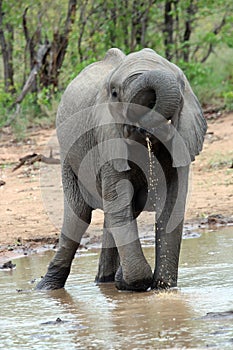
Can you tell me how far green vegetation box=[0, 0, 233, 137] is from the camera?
→ 1670 cm

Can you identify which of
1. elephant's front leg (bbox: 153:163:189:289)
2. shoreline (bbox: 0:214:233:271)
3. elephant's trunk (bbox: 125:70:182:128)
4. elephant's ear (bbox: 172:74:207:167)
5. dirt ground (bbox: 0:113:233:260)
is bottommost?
dirt ground (bbox: 0:113:233:260)

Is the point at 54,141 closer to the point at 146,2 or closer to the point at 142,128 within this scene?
the point at 146,2

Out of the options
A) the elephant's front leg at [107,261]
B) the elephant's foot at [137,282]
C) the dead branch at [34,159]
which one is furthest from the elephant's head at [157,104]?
the dead branch at [34,159]

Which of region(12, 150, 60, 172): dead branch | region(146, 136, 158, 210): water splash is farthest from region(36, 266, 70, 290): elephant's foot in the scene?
region(12, 150, 60, 172): dead branch

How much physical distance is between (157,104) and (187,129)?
60cm

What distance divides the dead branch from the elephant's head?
6.63 metres

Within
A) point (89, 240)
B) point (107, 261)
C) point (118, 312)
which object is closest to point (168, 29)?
point (89, 240)

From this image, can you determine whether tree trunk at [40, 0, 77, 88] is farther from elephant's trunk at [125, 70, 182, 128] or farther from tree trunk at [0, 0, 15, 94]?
elephant's trunk at [125, 70, 182, 128]

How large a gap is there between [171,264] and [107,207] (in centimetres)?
55

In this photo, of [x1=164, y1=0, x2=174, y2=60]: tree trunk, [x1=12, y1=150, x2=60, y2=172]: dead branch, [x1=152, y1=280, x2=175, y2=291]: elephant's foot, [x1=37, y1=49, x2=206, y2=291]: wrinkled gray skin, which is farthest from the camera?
[x1=164, y1=0, x2=174, y2=60]: tree trunk

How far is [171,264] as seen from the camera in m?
6.03

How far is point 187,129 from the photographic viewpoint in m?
5.84

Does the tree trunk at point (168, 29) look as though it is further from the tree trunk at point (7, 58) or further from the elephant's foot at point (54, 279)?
the elephant's foot at point (54, 279)

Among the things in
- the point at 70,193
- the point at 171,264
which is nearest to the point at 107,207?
the point at 171,264
